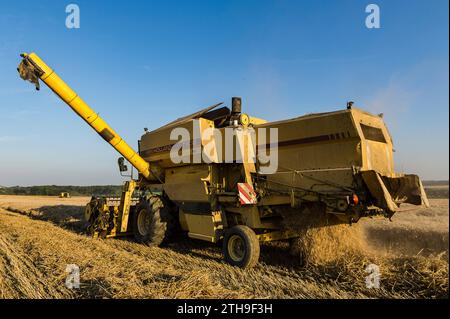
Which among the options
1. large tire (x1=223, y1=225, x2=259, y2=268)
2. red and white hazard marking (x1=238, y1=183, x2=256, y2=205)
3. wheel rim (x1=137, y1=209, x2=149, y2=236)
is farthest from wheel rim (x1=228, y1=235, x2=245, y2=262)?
wheel rim (x1=137, y1=209, x2=149, y2=236)

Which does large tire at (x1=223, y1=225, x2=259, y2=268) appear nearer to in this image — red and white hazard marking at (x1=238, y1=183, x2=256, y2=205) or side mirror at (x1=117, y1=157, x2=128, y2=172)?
red and white hazard marking at (x1=238, y1=183, x2=256, y2=205)

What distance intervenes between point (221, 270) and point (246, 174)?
6.23 ft

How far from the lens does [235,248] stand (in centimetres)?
670

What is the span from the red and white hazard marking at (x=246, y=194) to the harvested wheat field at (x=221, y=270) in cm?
121

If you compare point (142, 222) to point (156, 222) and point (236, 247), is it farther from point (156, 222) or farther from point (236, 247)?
point (236, 247)

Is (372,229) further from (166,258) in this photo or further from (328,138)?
(166,258)

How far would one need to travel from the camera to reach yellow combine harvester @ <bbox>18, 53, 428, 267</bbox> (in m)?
5.53

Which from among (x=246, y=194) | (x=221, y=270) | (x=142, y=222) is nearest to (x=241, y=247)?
(x=221, y=270)

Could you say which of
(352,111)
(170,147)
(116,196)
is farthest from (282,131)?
(116,196)

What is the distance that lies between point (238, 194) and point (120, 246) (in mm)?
3958

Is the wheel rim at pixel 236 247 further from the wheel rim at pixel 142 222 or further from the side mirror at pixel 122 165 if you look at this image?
the side mirror at pixel 122 165

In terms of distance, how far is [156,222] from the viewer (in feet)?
28.2

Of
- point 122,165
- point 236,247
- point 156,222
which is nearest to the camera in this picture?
point 236,247
